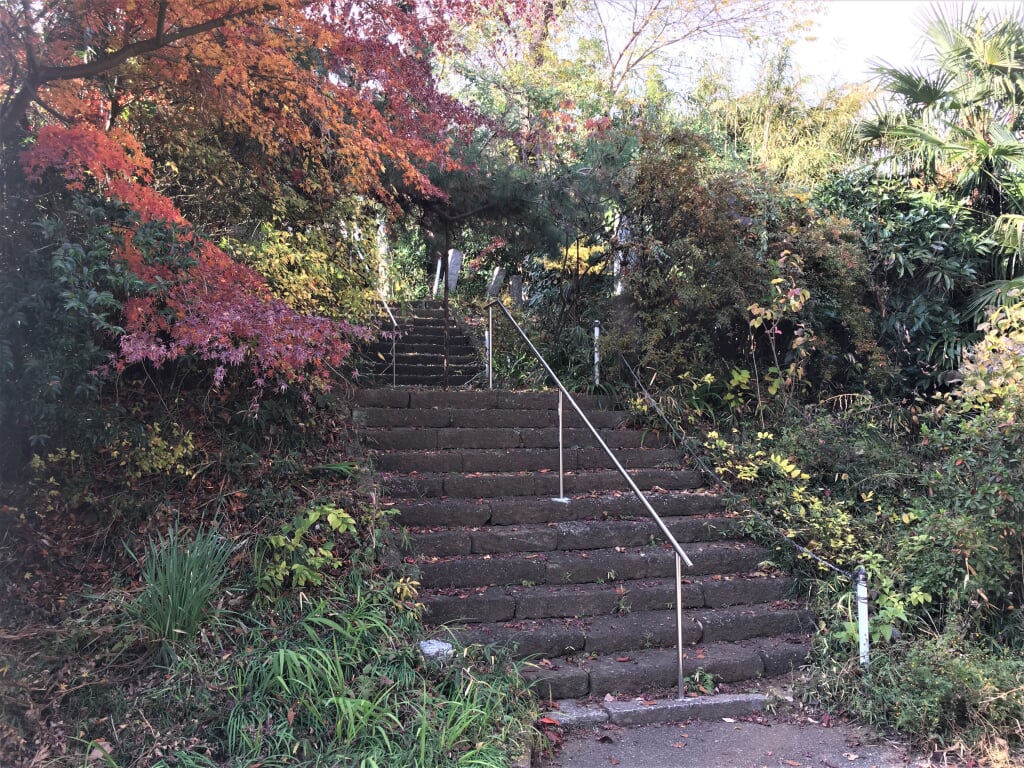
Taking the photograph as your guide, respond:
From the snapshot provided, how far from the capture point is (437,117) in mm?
5730

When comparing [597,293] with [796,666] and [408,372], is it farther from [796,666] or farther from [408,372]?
[796,666]

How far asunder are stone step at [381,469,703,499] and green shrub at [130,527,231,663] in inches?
62.6

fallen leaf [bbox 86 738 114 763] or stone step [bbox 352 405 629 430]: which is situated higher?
stone step [bbox 352 405 629 430]

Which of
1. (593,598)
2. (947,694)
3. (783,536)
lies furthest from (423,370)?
(947,694)

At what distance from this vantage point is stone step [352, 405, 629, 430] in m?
6.18

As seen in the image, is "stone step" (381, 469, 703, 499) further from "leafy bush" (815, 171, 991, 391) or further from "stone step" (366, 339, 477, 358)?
"stone step" (366, 339, 477, 358)

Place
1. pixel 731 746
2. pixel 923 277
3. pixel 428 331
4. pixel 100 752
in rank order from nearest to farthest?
pixel 100 752 → pixel 731 746 → pixel 923 277 → pixel 428 331

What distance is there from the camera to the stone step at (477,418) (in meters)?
6.18

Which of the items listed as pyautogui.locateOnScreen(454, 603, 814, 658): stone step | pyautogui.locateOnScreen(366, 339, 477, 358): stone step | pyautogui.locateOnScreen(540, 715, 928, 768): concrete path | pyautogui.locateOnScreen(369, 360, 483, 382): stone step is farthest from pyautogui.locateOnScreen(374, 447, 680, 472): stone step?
pyautogui.locateOnScreen(366, 339, 477, 358): stone step

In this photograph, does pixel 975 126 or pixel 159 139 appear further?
pixel 975 126

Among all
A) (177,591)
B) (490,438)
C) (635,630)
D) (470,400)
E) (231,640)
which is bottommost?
(635,630)

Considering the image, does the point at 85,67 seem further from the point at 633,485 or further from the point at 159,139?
the point at 633,485

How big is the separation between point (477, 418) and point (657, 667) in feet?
9.45

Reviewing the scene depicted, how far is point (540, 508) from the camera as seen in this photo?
5422mm
